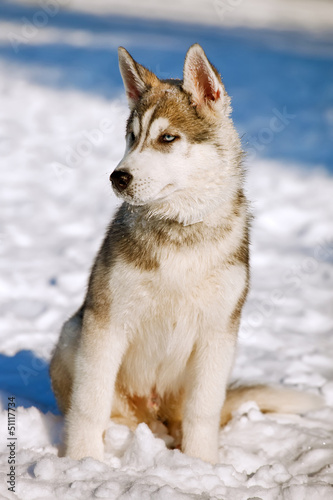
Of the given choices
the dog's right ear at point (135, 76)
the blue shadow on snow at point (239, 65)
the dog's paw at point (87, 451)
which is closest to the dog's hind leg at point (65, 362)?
the dog's paw at point (87, 451)

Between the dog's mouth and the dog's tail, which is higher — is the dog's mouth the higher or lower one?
the higher one

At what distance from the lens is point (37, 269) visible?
18.0 ft

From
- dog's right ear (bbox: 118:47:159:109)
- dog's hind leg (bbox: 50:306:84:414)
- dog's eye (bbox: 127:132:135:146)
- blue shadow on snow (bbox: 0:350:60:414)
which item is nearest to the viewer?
dog's eye (bbox: 127:132:135:146)

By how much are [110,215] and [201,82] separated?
400 centimetres

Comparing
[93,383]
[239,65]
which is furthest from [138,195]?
[239,65]

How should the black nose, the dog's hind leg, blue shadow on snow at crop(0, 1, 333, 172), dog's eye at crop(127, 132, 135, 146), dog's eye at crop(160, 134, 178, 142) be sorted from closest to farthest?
the black nose < dog's eye at crop(160, 134, 178, 142) < dog's eye at crop(127, 132, 135, 146) < the dog's hind leg < blue shadow on snow at crop(0, 1, 333, 172)

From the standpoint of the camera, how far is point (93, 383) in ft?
9.91

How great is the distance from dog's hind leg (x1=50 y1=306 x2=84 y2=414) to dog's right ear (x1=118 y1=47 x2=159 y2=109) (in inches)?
46.8

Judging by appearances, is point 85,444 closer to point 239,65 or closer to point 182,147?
point 182,147

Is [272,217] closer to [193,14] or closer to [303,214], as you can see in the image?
[303,214]

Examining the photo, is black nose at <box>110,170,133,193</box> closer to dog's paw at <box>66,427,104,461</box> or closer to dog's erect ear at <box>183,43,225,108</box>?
dog's erect ear at <box>183,43,225,108</box>

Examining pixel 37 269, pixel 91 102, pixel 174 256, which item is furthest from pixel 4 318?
pixel 91 102

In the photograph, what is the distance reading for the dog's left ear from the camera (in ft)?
9.38

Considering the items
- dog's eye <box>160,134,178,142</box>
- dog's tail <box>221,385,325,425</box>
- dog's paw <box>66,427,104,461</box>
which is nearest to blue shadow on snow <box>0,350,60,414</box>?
dog's paw <box>66,427,104,461</box>
